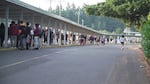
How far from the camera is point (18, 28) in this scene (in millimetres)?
24828

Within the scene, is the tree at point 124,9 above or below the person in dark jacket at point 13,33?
above

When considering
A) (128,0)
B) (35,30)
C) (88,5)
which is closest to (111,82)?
(35,30)

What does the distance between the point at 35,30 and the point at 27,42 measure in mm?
1700

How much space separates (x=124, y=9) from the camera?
3180cm

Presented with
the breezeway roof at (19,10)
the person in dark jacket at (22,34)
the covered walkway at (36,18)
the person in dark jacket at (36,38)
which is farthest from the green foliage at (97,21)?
the person in dark jacket at (22,34)

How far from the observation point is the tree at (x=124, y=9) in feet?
98.2

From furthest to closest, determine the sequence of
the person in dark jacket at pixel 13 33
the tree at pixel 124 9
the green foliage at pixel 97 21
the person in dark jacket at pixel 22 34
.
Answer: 1. the green foliage at pixel 97 21
2. the tree at pixel 124 9
3. the person in dark jacket at pixel 22 34
4. the person in dark jacket at pixel 13 33

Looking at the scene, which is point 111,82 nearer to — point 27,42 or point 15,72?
point 15,72

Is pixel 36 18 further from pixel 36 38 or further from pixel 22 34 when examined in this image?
pixel 22 34

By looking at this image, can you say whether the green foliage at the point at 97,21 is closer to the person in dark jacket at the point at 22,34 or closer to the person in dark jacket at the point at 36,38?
the person in dark jacket at the point at 36,38

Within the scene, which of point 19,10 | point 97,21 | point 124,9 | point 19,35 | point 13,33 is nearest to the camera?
point 13,33

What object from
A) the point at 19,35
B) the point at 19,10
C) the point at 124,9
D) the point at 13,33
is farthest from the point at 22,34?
the point at 124,9

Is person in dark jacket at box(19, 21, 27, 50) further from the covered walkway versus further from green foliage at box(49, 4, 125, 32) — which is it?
green foliage at box(49, 4, 125, 32)

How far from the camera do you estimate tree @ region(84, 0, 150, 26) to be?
29938 mm
